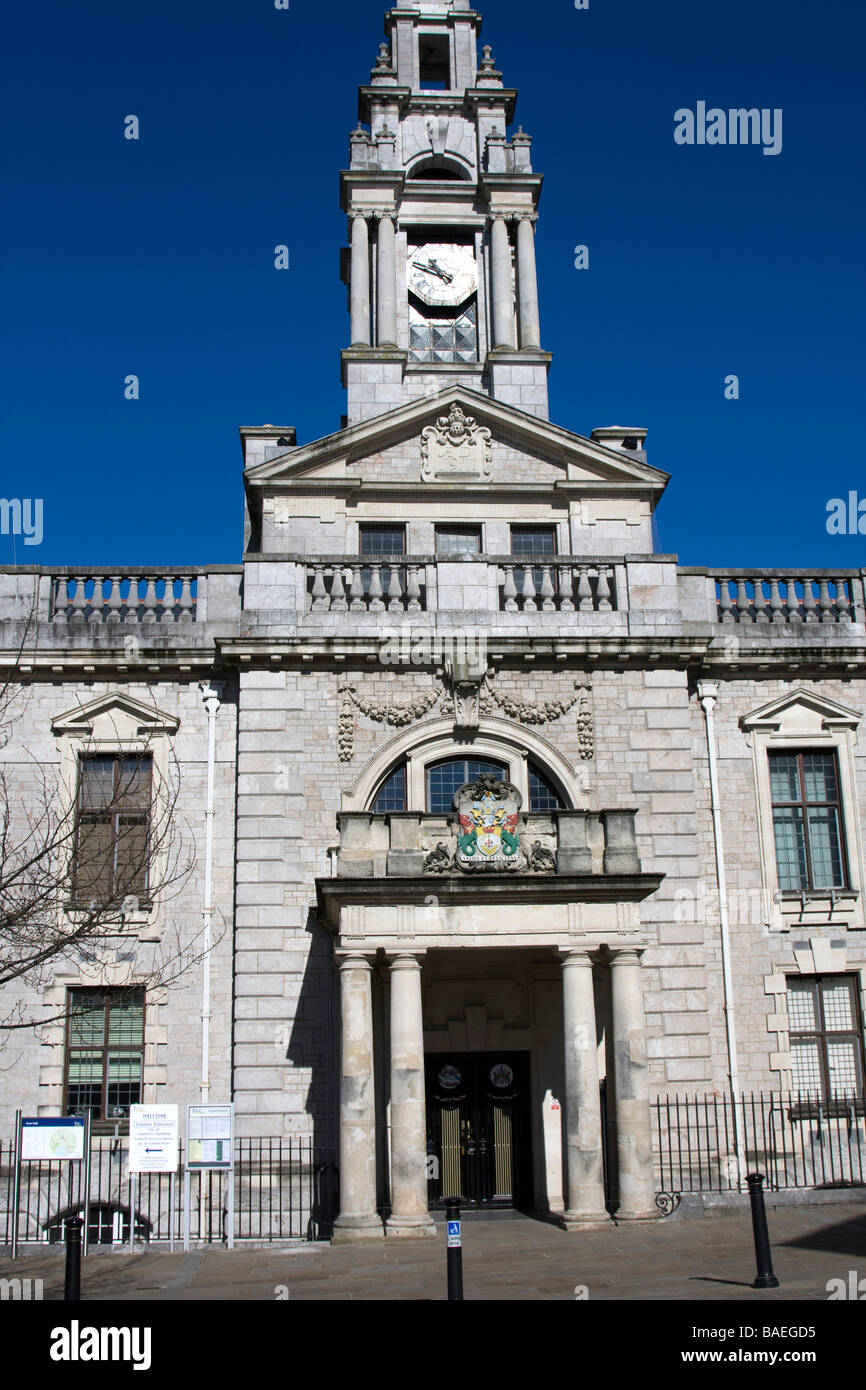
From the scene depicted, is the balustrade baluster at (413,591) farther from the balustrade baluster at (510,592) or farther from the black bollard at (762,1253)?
the black bollard at (762,1253)

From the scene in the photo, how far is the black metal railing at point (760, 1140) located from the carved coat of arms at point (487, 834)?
4.51 m

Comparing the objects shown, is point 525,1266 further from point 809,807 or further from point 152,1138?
point 809,807

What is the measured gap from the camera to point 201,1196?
1912 centimetres

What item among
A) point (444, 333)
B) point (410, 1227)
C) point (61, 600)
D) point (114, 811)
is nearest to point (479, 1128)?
point (410, 1227)

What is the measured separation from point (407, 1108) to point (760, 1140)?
6.44 meters

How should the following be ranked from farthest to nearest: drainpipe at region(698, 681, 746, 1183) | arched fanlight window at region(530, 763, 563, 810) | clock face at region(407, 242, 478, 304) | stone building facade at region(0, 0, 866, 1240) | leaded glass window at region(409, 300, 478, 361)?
clock face at region(407, 242, 478, 304), leaded glass window at region(409, 300, 478, 361), arched fanlight window at region(530, 763, 563, 810), drainpipe at region(698, 681, 746, 1183), stone building facade at region(0, 0, 866, 1240)

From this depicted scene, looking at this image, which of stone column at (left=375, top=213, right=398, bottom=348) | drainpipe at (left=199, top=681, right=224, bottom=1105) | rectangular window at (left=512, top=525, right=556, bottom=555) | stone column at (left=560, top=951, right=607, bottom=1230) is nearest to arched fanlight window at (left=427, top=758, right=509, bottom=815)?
drainpipe at (left=199, top=681, right=224, bottom=1105)

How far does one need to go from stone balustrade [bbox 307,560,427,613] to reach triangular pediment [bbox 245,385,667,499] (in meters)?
2.54

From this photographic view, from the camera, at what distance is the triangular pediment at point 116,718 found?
2212 centimetres

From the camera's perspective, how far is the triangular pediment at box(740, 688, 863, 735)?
2319 centimetres

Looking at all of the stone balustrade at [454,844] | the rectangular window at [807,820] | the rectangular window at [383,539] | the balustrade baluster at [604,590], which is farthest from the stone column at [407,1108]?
the rectangular window at [383,539]

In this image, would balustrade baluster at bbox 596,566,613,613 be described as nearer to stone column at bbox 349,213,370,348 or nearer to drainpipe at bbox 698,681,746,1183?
drainpipe at bbox 698,681,746,1183

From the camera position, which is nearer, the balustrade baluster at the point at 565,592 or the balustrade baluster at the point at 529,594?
the balustrade baluster at the point at 529,594
